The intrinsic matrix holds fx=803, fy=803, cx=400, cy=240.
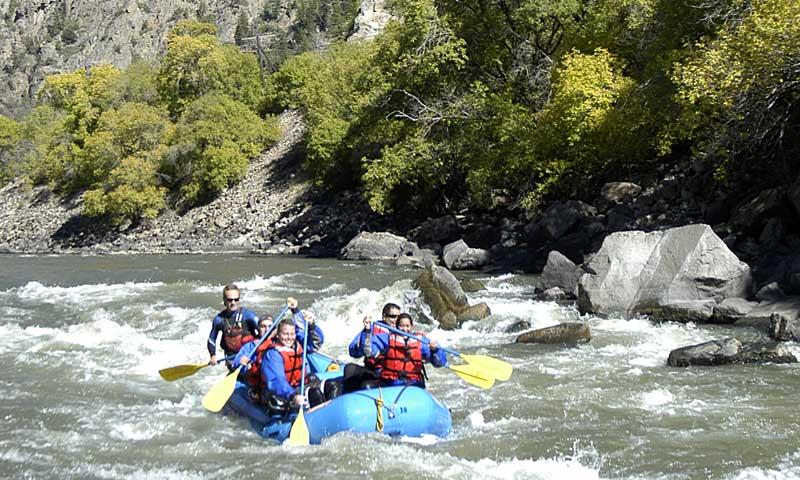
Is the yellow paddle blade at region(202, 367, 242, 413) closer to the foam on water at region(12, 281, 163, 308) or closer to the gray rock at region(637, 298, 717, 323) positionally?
the gray rock at region(637, 298, 717, 323)

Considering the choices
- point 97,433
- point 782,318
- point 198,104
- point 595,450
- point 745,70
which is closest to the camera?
point 595,450

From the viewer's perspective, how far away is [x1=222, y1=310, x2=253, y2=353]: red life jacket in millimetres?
9523

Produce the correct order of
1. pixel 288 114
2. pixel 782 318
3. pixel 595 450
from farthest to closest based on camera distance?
pixel 288 114, pixel 782 318, pixel 595 450

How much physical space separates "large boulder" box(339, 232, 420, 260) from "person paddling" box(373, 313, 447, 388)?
17.6m

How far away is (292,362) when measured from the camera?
8.45 meters

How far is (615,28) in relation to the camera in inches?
1017

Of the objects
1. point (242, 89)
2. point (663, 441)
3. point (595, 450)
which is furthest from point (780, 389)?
point (242, 89)

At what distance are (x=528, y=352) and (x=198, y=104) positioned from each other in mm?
37186

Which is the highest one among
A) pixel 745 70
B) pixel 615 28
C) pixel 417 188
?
pixel 615 28

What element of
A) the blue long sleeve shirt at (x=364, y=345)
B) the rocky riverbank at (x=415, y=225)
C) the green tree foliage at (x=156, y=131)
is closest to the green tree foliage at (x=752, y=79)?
the rocky riverbank at (x=415, y=225)

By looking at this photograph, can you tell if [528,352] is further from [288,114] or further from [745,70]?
[288,114]

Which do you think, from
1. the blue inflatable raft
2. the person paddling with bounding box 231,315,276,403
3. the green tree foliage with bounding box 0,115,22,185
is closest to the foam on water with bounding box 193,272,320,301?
the person paddling with bounding box 231,315,276,403

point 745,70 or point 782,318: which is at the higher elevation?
point 745,70

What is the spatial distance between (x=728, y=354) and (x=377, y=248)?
684 inches
